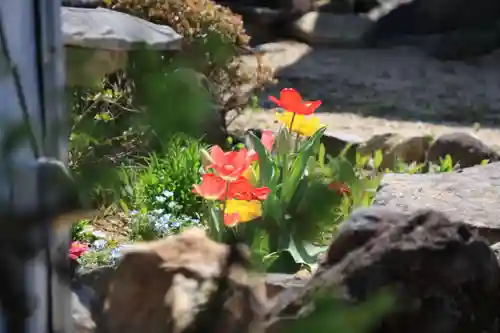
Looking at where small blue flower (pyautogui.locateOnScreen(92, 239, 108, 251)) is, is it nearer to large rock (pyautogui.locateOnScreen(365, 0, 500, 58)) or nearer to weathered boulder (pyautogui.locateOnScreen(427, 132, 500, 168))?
weathered boulder (pyautogui.locateOnScreen(427, 132, 500, 168))

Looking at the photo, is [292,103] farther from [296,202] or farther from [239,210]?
[296,202]

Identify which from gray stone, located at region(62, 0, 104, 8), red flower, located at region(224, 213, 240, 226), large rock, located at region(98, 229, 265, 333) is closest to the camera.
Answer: large rock, located at region(98, 229, 265, 333)

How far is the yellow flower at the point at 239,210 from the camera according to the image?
2537 millimetres

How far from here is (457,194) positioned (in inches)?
139

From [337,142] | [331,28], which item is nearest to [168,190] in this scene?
[337,142]

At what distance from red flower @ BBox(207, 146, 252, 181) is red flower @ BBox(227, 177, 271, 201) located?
0.08 feet

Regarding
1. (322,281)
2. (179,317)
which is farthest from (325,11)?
(179,317)

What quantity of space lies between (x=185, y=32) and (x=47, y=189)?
3.95 meters

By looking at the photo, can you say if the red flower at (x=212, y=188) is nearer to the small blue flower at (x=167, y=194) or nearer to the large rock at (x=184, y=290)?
the small blue flower at (x=167, y=194)

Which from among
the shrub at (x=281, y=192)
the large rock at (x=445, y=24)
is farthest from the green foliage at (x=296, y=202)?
the large rock at (x=445, y=24)

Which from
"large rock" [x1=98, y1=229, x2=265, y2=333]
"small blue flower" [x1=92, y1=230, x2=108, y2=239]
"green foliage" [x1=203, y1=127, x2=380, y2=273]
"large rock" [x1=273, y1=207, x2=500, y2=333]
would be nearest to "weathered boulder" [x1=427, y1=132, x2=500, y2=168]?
"green foliage" [x1=203, y1=127, x2=380, y2=273]

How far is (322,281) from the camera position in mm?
1778

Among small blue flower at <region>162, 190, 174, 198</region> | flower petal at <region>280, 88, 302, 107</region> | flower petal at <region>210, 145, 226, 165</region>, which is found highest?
flower petal at <region>280, 88, 302, 107</region>

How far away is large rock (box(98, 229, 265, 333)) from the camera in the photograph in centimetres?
80
